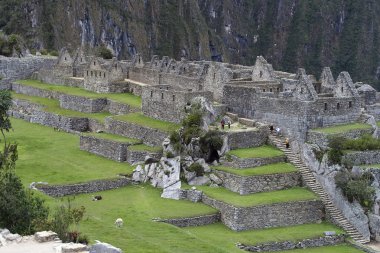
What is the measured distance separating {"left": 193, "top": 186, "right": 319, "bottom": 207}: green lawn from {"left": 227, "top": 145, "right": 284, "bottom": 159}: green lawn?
6.07 feet

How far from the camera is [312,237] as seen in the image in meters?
36.2

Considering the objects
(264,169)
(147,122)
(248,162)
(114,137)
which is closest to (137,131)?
(147,122)

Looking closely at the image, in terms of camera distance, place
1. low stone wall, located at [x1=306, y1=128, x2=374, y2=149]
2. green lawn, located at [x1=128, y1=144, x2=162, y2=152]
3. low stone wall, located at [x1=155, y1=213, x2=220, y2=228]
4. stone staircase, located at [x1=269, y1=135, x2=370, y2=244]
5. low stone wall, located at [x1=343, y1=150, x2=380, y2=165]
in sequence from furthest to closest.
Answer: green lawn, located at [x1=128, y1=144, x2=162, y2=152], low stone wall, located at [x1=306, y1=128, x2=374, y2=149], low stone wall, located at [x1=343, y1=150, x2=380, y2=165], stone staircase, located at [x1=269, y1=135, x2=370, y2=244], low stone wall, located at [x1=155, y1=213, x2=220, y2=228]

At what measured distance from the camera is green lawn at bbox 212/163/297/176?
38438 mm

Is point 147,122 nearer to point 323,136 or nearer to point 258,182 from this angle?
point 258,182

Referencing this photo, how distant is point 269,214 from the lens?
36.8 meters

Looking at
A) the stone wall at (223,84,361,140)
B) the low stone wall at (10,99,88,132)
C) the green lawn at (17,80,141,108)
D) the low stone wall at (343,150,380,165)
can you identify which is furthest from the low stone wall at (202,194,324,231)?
the low stone wall at (10,99,88,132)

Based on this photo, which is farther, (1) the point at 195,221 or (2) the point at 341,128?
(2) the point at 341,128

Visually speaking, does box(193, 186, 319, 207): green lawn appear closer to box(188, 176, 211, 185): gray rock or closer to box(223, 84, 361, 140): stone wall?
box(188, 176, 211, 185): gray rock

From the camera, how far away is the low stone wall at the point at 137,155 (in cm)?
4184

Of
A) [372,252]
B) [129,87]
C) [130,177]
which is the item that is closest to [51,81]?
[129,87]

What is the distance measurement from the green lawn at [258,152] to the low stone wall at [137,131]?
4035 mm

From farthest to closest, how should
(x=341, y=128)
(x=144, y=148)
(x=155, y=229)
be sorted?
(x=144, y=148) → (x=341, y=128) → (x=155, y=229)

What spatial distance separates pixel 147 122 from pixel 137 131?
27.6 inches
